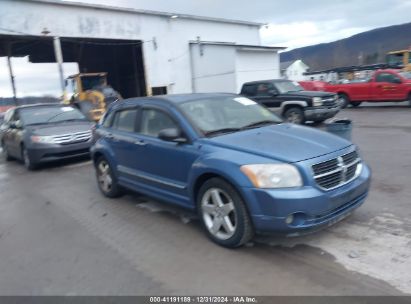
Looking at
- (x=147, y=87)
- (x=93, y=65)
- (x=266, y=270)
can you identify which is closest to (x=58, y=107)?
(x=266, y=270)

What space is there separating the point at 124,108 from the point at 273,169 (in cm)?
319

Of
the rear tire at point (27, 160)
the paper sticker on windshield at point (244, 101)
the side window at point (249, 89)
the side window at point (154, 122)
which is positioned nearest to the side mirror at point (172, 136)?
the side window at point (154, 122)

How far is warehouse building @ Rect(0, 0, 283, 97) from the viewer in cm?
2082

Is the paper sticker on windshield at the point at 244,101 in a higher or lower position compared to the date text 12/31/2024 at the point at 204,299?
higher

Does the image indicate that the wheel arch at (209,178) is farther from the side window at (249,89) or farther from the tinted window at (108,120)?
the side window at (249,89)

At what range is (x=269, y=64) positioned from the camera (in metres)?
30.1

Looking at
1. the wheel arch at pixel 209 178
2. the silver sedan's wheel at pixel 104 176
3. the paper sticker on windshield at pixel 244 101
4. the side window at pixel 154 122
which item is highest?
the paper sticker on windshield at pixel 244 101

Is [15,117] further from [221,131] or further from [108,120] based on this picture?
[221,131]

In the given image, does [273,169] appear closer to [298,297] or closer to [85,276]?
[298,297]

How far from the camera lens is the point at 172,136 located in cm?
476

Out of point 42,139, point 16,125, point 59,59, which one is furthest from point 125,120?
point 59,59

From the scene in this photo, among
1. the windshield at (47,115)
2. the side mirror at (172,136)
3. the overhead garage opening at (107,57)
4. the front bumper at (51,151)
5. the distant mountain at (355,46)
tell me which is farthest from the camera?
Answer: the distant mountain at (355,46)

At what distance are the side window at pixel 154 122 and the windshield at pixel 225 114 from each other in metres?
0.26

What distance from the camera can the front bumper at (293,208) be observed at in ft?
12.5
